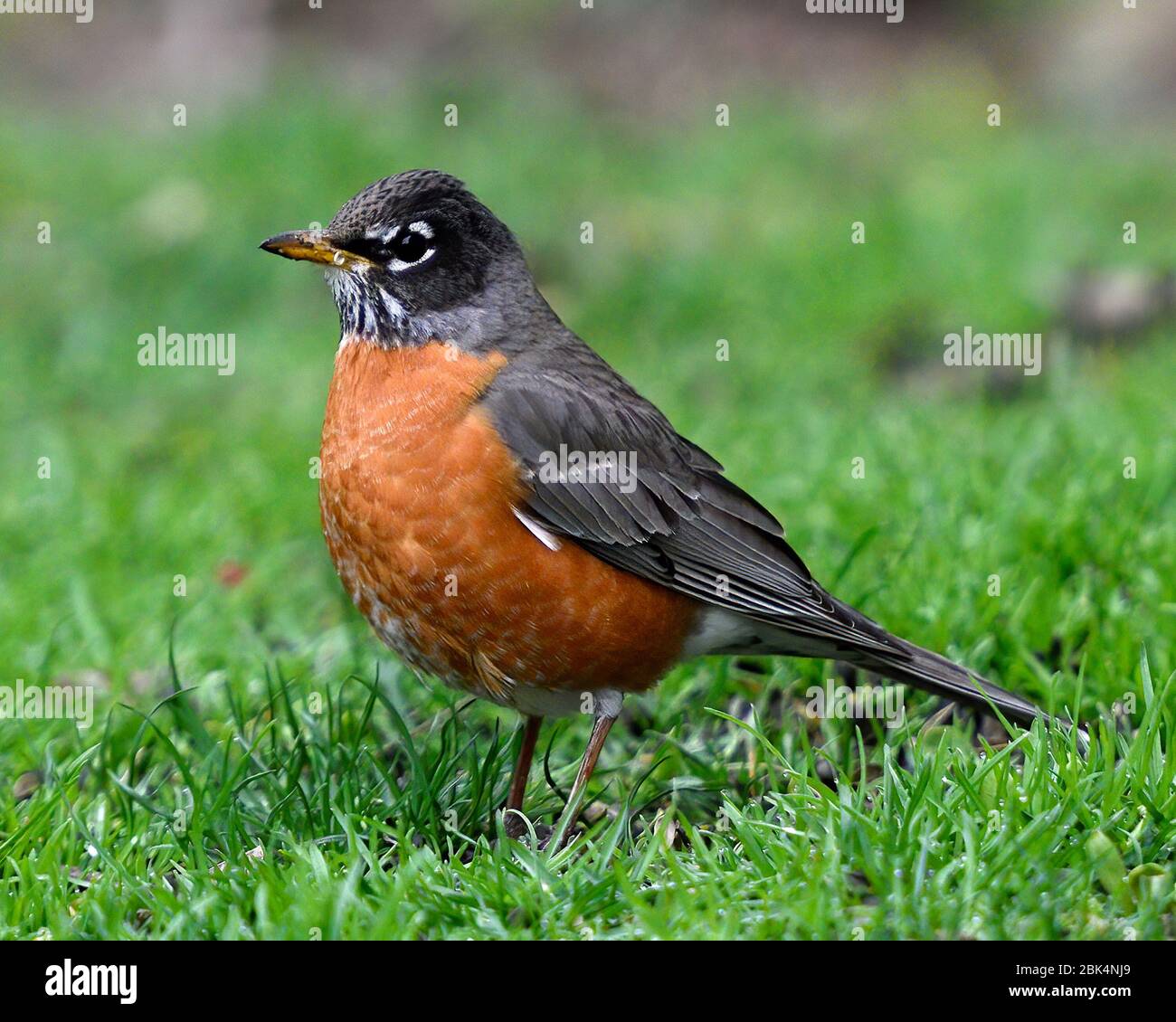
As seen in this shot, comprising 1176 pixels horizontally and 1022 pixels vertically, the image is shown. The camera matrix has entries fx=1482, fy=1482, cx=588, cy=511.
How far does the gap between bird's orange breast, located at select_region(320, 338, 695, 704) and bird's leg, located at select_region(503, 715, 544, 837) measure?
23cm

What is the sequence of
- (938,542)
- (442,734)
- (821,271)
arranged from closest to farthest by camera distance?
(442,734)
(938,542)
(821,271)

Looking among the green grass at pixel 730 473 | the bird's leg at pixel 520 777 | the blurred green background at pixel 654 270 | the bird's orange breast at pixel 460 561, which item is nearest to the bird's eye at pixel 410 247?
the bird's orange breast at pixel 460 561

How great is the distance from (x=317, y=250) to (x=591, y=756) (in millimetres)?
1748

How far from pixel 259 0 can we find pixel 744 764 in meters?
11.8

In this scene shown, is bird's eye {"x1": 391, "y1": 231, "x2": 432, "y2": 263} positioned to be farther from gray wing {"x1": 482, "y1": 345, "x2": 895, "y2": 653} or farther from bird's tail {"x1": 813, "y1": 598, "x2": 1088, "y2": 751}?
bird's tail {"x1": 813, "y1": 598, "x2": 1088, "y2": 751}

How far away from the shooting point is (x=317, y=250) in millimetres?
4527

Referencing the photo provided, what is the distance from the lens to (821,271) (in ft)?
31.7

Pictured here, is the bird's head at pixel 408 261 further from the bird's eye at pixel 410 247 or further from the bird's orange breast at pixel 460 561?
the bird's orange breast at pixel 460 561

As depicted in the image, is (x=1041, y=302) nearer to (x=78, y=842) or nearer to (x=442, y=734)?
(x=442, y=734)

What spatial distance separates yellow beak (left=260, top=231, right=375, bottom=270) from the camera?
4492 mm

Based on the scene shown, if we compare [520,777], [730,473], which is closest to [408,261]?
[520,777]
